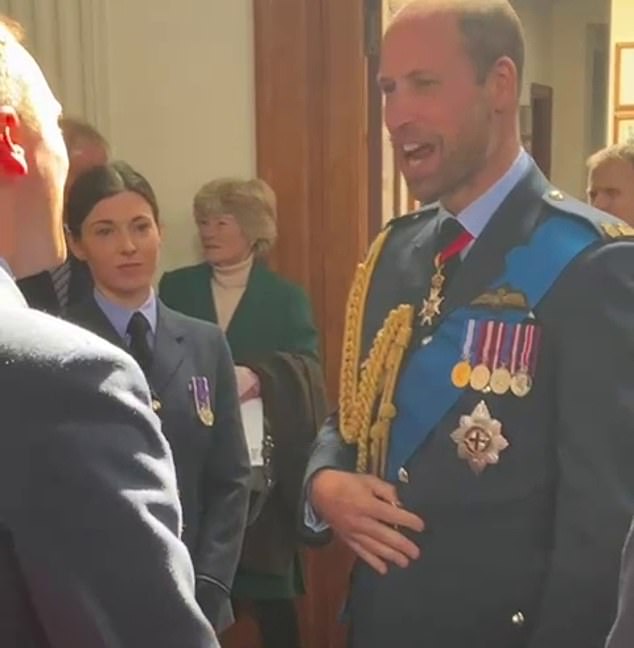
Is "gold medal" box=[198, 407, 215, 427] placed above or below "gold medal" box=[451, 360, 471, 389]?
below

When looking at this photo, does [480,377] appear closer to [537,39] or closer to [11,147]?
[11,147]

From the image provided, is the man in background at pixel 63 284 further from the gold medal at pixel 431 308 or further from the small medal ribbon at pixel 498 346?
the small medal ribbon at pixel 498 346

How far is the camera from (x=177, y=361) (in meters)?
1.91

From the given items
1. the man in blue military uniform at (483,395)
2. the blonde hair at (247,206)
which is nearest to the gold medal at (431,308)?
the man in blue military uniform at (483,395)

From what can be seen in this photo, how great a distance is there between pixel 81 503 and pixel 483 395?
2.22 feet

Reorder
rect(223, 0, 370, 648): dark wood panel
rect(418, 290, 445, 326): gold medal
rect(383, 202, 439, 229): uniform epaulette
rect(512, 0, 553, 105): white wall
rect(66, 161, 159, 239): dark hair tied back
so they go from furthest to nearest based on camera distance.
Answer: rect(512, 0, 553, 105): white wall → rect(223, 0, 370, 648): dark wood panel → rect(66, 161, 159, 239): dark hair tied back → rect(383, 202, 439, 229): uniform epaulette → rect(418, 290, 445, 326): gold medal

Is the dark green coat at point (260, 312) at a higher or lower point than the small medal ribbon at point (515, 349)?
lower

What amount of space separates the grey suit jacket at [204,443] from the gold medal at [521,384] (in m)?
0.67

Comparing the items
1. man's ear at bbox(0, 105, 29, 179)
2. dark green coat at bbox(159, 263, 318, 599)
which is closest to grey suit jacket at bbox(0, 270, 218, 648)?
man's ear at bbox(0, 105, 29, 179)

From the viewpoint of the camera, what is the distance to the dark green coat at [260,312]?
7.99ft

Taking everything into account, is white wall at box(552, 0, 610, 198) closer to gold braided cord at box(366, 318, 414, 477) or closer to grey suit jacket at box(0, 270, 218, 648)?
gold braided cord at box(366, 318, 414, 477)

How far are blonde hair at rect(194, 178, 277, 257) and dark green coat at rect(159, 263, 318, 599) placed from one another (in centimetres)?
7

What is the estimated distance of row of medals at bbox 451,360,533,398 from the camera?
1.37 metres

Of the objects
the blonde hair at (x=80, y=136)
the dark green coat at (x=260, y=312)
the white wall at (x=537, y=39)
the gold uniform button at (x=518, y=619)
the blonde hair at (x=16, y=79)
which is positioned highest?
the white wall at (x=537, y=39)
